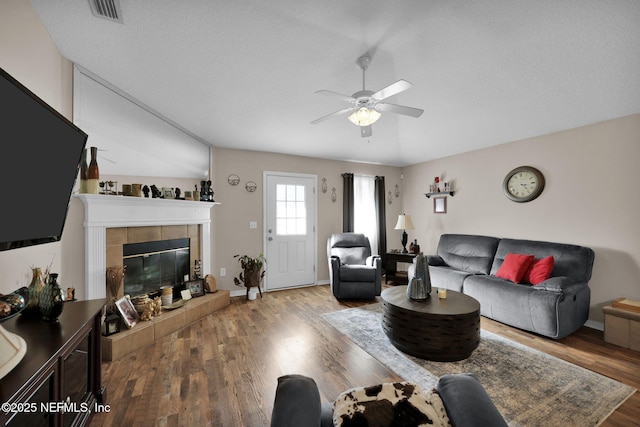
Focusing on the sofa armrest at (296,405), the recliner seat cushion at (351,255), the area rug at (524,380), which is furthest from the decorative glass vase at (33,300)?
the recliner seat cushion at (351,255)

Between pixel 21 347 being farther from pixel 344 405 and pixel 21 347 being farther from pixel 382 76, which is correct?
pixel 382 76

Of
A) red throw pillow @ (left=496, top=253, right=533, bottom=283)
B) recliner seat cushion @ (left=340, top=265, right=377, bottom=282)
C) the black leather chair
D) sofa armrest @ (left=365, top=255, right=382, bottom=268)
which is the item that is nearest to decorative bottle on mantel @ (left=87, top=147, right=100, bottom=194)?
the black leather chair

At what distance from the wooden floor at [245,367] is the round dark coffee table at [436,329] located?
36 cm

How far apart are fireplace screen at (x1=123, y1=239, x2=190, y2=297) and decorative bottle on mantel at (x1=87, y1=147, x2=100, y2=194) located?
0.73m

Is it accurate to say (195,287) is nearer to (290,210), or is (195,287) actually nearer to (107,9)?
(290,210)

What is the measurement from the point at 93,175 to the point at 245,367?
2.09 m

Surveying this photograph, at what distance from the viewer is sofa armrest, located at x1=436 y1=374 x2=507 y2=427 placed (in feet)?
2.77

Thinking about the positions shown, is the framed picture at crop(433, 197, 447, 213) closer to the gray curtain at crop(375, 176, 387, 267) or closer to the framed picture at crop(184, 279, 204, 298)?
the gray curtain at crop(375, 176, 387, 267)

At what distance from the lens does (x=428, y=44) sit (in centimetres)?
178

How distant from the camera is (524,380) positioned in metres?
2.00

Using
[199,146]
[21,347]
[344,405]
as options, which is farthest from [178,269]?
[344,405]

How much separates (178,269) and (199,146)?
174 cm

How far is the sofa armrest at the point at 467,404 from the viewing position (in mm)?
845

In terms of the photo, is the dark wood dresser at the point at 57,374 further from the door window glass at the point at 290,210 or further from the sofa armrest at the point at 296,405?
the door window glass at the point at 290,210
